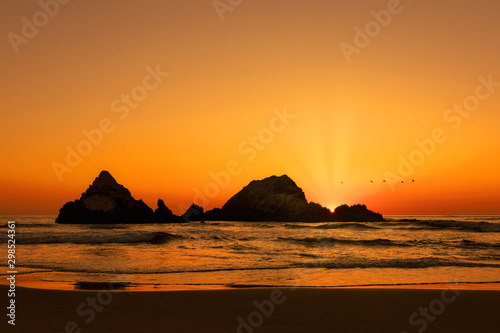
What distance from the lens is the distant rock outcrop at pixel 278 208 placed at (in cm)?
13550

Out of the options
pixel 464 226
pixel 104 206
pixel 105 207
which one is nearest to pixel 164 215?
pixel 105 207

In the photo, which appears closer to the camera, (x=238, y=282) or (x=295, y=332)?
(x=295, y=332)

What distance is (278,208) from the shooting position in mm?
145875

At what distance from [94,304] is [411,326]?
24.9 ft

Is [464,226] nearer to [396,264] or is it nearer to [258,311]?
[396,264]

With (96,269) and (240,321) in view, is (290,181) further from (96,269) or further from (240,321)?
(240,321)

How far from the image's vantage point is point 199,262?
74.9 ft

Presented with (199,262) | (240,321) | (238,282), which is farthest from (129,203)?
(240,321)

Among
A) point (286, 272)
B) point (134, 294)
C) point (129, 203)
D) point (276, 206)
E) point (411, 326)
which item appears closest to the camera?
point (411, 326)

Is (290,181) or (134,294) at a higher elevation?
(290,181)

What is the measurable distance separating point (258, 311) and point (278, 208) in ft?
448

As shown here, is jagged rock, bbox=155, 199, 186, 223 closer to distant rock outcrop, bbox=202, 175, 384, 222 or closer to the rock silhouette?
the rock silhouette

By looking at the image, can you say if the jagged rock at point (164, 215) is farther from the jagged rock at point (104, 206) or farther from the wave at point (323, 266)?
the wave at point (323, 266)

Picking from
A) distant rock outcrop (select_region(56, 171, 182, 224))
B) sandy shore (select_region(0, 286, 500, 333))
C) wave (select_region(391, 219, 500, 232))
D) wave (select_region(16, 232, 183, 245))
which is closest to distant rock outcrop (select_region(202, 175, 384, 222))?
wave (select_region(391, 219, 500, 232))
